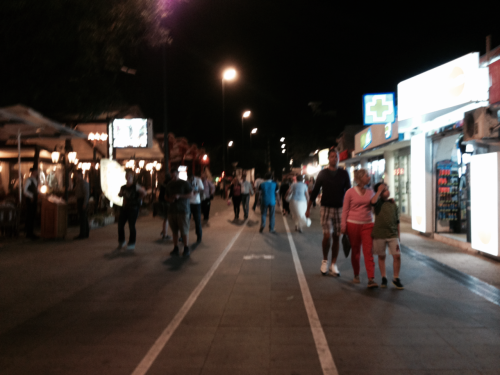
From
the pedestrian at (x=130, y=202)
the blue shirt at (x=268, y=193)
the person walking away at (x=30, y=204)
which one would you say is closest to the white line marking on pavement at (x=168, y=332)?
the pedestrian at (x=130, y=202)

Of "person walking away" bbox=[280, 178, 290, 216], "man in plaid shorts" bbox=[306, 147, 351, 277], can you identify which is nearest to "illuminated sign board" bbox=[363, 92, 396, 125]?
"person walking away" bbox=[280, 178, 290, 216]

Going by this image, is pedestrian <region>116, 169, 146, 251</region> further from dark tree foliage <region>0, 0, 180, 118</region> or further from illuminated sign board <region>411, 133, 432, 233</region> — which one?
illuminated sign board <region>411, 133, 432, 233</region>

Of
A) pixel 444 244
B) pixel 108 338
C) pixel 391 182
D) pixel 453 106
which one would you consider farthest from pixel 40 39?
pixel 391 182

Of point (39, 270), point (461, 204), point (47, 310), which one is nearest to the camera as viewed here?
point (47, 310)

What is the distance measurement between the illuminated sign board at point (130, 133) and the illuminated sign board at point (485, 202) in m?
13.5

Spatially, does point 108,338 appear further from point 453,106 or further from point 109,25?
point 453,106

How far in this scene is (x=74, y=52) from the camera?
10312mm

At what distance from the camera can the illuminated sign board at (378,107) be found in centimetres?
1642

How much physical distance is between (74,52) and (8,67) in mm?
1373

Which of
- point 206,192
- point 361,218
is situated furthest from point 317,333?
point 206,192

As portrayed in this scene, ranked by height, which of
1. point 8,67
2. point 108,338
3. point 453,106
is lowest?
point 108,338

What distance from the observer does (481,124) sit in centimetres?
880

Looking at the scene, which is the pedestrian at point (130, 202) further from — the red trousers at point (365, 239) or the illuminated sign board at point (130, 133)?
the illuminated sign board at point (130, 133)

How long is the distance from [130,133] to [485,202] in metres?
14.1
